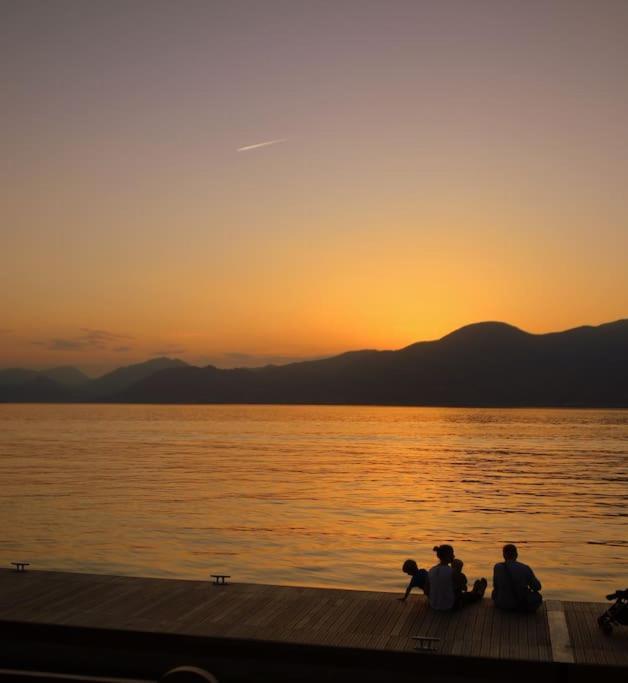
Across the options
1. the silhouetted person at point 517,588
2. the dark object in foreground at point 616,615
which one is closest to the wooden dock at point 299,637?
the dark object in foreground at point 616,615

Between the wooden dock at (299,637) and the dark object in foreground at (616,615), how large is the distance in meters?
0.19

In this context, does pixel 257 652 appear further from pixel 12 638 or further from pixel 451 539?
pixel 451 539

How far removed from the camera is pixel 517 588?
1664 centimetres

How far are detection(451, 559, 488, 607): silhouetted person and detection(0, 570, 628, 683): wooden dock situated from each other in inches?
10.4

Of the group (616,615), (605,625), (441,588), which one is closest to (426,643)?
(441,588)

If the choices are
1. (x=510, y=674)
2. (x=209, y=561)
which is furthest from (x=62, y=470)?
(x=510, y=674)

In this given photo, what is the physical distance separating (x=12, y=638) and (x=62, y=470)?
5541 centimetres

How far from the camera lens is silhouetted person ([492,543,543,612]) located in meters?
16.5

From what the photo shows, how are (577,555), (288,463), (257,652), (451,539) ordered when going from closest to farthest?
(257,652) → (577,555) → (451,539) → (288,463)

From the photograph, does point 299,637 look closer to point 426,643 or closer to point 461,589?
point 426,643

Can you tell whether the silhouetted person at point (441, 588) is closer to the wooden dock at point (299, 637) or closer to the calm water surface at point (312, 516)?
the wooden dock at point (299, 637)

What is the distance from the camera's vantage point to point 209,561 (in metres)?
30.3

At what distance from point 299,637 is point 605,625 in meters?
5.72

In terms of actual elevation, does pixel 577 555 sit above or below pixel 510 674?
below
